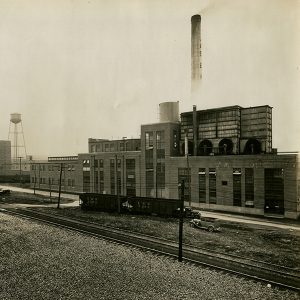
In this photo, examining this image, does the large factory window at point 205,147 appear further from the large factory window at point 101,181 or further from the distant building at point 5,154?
the distant building at point 5,154

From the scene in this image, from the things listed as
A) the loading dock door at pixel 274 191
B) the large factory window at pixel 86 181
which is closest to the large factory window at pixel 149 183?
the large factory window at pixel 86 181

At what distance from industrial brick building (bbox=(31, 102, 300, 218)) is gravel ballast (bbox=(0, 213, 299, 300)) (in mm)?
18014

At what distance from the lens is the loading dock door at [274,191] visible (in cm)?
3766

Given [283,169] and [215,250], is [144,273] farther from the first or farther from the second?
[283,169]

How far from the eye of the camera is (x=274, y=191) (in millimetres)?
38219

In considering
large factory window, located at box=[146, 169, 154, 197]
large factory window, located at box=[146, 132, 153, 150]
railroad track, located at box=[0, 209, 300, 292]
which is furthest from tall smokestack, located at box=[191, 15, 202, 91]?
railroad track, located at box=[0, 209, 300, 292]

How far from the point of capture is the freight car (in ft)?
118

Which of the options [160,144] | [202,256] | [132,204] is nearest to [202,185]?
[160,144]

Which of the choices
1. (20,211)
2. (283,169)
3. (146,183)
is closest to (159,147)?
(146,183)

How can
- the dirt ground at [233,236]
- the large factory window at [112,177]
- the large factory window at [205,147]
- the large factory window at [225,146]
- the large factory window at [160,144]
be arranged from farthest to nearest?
1. the large factory window at [112,177]
2. the large factory window at [160,144]
3. the large factory window at [205,147]
4. the large factory window at [225,146]
5. the dirt ground at [233,236]

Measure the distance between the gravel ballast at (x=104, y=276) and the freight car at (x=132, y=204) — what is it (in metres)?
13.8

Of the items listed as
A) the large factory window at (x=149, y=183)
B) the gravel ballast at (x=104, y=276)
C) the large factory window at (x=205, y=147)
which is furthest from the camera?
the large factory window at (x=149, y=183)

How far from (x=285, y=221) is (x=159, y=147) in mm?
21880

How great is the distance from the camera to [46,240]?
23.9 metres
